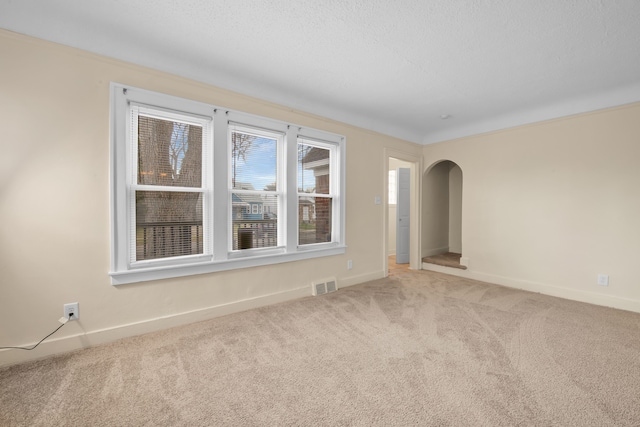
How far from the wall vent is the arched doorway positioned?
222 cm

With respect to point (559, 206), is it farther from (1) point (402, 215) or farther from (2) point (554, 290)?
(1) point (402, 215)

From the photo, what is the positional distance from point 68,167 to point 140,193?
51cm

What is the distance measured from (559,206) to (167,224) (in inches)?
186

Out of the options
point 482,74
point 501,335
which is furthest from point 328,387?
point 482,74

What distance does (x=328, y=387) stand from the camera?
70.4 inches

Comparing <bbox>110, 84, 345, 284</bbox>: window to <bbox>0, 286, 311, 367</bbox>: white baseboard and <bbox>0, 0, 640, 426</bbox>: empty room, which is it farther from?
<bbox>0, 286, 311, 367</bbox>: white baseboard

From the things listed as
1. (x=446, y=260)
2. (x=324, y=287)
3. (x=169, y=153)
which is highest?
(x=169, y=153)

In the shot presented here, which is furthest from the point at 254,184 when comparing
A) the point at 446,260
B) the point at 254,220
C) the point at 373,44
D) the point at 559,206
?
the point at 559,206

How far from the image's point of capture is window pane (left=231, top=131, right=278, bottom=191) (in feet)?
9.99

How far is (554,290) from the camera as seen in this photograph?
3.70m

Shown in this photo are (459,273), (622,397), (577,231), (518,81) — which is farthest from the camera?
(459,273)

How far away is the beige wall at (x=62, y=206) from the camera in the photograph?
6.58 ft

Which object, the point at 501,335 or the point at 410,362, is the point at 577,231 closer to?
the point at 501,335

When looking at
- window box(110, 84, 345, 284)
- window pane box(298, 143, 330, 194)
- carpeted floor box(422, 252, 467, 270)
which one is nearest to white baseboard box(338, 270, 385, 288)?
window box(110, 84, 345, 284)
